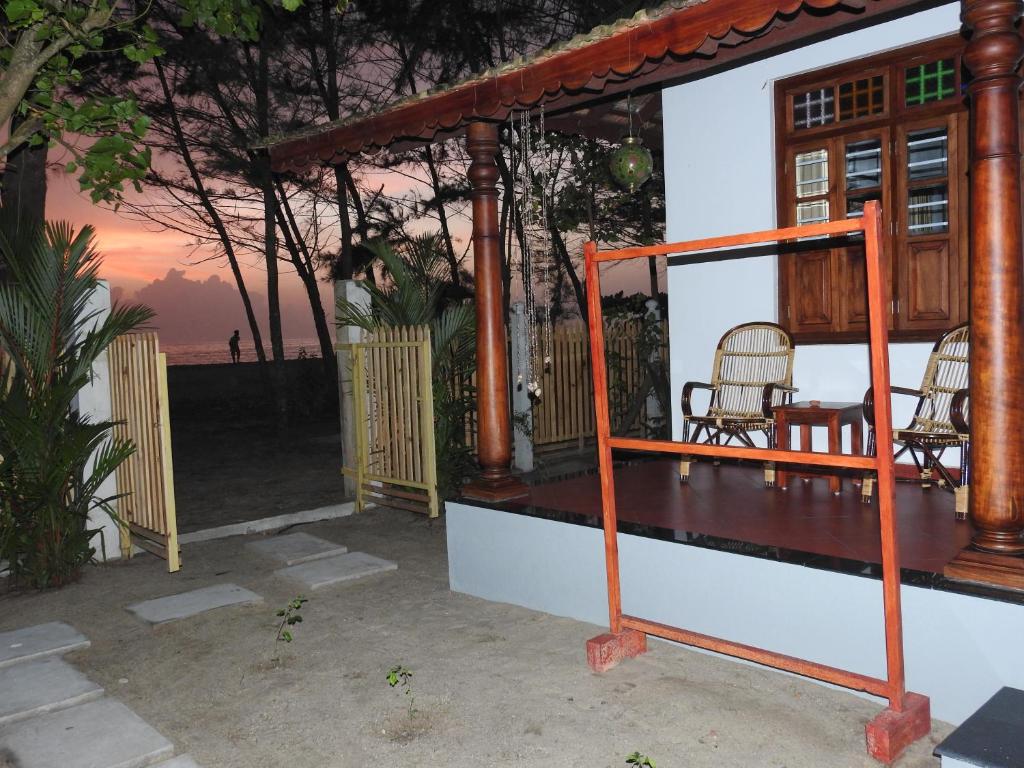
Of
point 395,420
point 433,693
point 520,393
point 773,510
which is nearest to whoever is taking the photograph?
point 433,693

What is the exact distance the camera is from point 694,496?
4844 millimetres

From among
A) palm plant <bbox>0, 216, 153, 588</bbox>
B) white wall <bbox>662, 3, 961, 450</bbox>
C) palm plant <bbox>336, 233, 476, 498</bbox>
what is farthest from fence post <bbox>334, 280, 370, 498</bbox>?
white wall <bbox>662, 3, 961, 450</bbox>

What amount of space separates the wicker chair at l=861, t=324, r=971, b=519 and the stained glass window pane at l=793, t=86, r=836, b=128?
1673 mm

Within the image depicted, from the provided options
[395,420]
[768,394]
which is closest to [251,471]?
[395,420]

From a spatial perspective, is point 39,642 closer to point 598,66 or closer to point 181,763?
point 181,763

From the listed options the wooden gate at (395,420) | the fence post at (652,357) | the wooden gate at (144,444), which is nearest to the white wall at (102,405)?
the wooden gate at (144,444)

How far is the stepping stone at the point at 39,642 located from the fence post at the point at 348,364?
10.4 ft

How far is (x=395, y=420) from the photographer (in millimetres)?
7016

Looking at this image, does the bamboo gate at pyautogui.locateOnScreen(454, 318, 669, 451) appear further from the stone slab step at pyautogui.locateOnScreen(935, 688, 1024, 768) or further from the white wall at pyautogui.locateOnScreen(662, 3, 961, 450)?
the stone slab step at pyautogui.locateOnScreen(935, 688, 1024, 768)

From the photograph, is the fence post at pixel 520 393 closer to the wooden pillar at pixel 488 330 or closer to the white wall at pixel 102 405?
the wooden pillar at pixel 488 330

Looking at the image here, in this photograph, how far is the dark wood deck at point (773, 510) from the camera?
3562 millimetres

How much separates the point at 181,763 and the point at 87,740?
1.49 feet

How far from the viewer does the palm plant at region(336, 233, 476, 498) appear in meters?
7.30

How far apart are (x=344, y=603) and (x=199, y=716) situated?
1.43m
